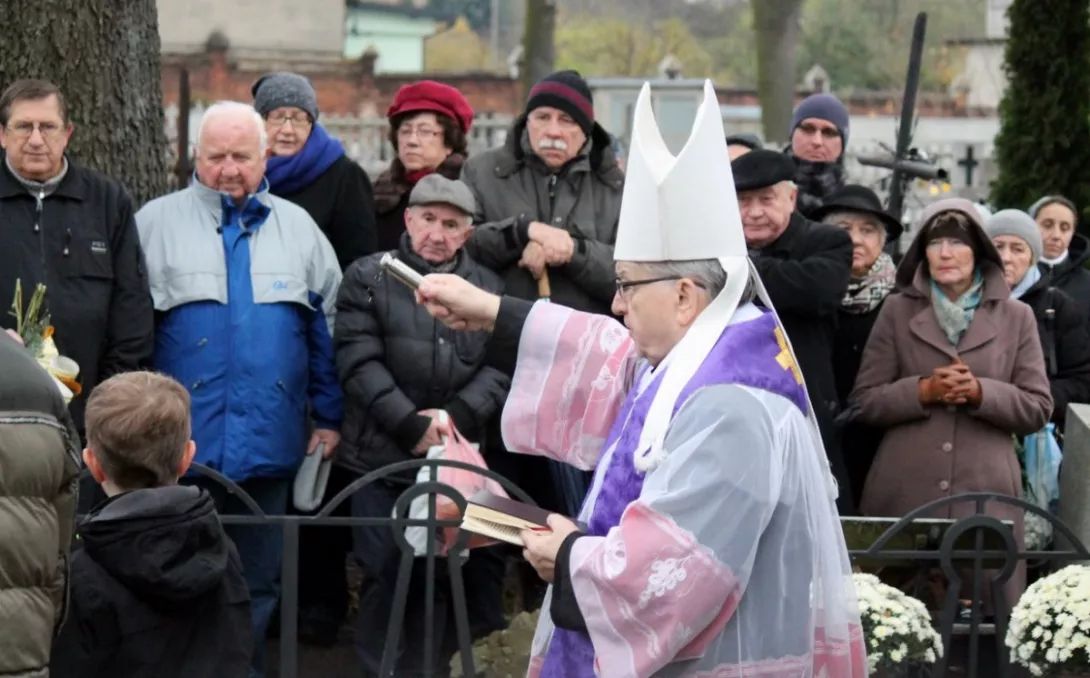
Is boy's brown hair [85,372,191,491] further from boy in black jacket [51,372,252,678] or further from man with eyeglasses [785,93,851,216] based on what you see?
man with eyeglasses [785,93,851,216]

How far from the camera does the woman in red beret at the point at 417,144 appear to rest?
7.05 m

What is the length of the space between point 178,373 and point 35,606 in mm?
2765

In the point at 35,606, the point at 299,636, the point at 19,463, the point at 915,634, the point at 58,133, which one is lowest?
the point at 299,636

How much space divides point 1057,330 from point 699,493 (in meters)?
4.06

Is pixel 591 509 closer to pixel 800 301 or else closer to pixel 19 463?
pixel 19 463

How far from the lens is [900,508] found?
6328mm

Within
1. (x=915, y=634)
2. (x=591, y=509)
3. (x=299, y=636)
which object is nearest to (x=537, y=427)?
(x=591, y=509)

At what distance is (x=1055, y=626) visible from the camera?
17.2 ft

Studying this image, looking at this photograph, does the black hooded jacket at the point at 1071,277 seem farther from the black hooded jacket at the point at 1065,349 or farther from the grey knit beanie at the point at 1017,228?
the black hooded jacket at the point at 1065,349

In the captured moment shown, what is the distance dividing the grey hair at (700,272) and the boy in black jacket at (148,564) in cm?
123

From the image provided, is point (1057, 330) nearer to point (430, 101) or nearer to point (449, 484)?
point (430, 101)

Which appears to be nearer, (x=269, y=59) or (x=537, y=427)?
(x=537, y=427)

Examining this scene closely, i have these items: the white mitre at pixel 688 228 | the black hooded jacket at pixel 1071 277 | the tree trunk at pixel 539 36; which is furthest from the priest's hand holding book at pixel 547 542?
the tree trunk at pixel 539 36

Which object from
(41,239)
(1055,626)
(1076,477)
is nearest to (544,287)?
(41,239)
